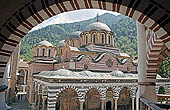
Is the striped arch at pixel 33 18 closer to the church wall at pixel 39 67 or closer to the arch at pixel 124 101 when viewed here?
the arch at pixel 124 101

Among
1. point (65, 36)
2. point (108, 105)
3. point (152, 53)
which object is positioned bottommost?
point (108, 105)

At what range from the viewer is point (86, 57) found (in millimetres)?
16641

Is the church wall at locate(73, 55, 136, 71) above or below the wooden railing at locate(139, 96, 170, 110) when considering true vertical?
above

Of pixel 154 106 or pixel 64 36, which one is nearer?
pixel 154 106

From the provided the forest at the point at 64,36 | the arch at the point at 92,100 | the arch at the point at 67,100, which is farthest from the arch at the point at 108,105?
the forest at the point at 64,36

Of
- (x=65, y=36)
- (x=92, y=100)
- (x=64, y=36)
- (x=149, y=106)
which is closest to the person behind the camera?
(x=149, y=106)

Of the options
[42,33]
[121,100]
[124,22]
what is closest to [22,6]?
[121,100]

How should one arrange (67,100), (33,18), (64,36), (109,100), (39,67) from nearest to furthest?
(33,18), (67,100), (109,100), (39,67), (64,36)

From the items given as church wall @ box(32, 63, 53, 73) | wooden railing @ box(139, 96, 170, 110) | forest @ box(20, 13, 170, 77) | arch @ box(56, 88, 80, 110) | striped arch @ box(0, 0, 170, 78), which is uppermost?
forest @ box(20, 13, 170, 77)

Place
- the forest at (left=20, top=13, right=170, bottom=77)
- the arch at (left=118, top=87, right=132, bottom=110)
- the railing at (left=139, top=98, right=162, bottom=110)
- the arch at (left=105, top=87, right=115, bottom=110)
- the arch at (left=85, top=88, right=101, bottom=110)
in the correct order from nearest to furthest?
the railing at (left=139, top=98, right=162, bottom=110) < the arch at (left=85, top=88, right=101, bottom=110) < the arch at (left=105, top=87, right=115, bottom=110) < the arch at (left=118, top=87, right=132, bottom=110) < the forest at (left=20, top=13, right=170, bottom=77)

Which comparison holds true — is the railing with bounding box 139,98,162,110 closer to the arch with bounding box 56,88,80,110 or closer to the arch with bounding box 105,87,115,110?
the arch with bounding box 56,88,80,110

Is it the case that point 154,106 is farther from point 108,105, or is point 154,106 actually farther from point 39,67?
point 39,67

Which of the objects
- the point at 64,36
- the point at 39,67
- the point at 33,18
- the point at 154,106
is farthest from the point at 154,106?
the point at 64,36

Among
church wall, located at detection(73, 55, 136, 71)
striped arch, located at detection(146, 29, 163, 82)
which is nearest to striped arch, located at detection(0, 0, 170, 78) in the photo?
striped arch, located at detection(146, 29, 163, 82)
